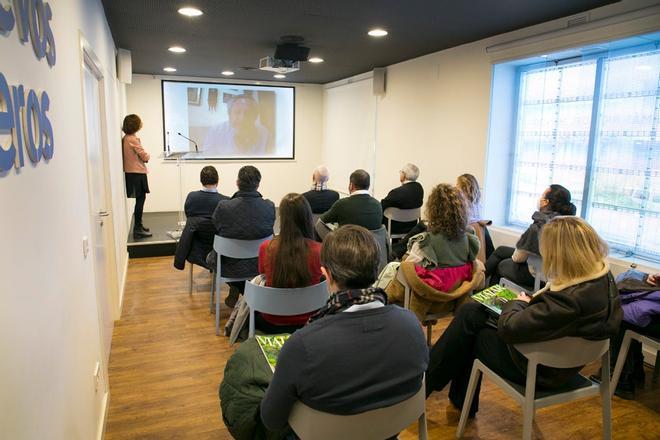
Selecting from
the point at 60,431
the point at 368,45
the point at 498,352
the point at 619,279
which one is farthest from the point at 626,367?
the point at 368,45

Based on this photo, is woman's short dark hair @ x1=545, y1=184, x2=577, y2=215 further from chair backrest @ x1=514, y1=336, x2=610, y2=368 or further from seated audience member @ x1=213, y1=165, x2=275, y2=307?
seated audience member @ x1=213, y1=165, x2=275, y2=307

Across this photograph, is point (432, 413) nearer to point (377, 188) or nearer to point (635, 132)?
point (635, 132)

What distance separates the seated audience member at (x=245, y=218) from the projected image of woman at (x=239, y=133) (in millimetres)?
5571

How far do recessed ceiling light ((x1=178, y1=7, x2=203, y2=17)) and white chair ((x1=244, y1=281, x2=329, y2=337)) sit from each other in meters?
2.47

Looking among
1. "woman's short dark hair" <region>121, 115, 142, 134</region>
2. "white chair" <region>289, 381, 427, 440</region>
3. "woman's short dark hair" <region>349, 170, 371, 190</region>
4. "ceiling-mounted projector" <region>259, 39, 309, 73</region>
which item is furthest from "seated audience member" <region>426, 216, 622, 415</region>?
"woman's short dark hair" <region>121, 115, 142, 134</region>

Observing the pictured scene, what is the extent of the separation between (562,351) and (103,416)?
7.34 ft

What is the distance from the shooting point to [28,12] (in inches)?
49.4

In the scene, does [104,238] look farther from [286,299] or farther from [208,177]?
[286,299]

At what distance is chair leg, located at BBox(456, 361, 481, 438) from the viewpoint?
7.67 feet

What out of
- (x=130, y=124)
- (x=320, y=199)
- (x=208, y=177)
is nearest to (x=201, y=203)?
(x=208, y=177)

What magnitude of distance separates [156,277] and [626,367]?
13.9 ft

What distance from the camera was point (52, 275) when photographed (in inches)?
56.8

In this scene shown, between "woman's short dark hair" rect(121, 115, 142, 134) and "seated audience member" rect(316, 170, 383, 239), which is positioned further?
"woman's short dark hair" rect(121, 115, 142, 134)

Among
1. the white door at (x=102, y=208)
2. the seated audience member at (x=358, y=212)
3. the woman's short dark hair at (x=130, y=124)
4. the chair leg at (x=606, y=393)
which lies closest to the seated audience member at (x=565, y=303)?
the chair leg at (x=606, y=393)
